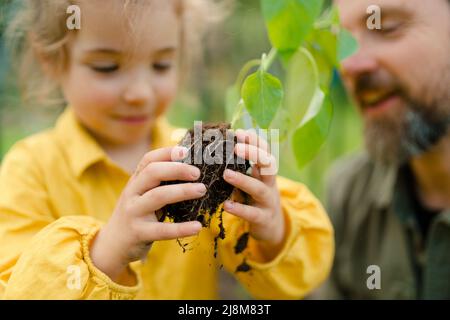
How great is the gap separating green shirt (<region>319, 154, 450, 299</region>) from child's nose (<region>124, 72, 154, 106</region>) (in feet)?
2.83

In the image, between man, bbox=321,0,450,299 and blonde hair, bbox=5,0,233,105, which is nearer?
blonde hair, bbox=5,0,233,105

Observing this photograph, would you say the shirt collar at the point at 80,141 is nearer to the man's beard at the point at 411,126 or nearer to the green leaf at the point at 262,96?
the green leaf at the point at 262,96

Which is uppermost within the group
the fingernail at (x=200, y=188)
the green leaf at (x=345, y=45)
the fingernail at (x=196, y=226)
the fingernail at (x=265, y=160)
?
the green leaf at (x=345, y=45)

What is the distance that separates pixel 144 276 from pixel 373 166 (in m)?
0.88

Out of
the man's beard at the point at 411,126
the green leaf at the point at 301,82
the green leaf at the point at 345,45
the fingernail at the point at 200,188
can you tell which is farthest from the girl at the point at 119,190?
the man's beard at the point at 411,126

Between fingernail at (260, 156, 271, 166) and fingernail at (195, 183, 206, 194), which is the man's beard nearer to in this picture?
fingernail at (260, 156, 271, 166)

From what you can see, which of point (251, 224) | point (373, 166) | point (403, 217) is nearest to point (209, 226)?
point (251, 224)

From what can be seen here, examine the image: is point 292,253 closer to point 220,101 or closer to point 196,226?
point 196,226

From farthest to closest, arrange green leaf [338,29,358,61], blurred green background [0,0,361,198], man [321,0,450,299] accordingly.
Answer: blurred green background [0,0,361,198] → man [321,0,450,299] → green leaf [338,29,358,61]

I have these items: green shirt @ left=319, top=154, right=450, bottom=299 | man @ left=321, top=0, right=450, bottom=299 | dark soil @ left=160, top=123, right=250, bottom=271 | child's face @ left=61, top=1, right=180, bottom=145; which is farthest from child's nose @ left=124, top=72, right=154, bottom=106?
green shirt @ left=319, top=154, right=450, bottom=299

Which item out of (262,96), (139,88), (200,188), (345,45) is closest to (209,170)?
(200,188)

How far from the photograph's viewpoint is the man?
1347mm

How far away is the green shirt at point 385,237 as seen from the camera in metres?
1.47

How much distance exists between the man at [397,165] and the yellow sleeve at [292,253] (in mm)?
403
